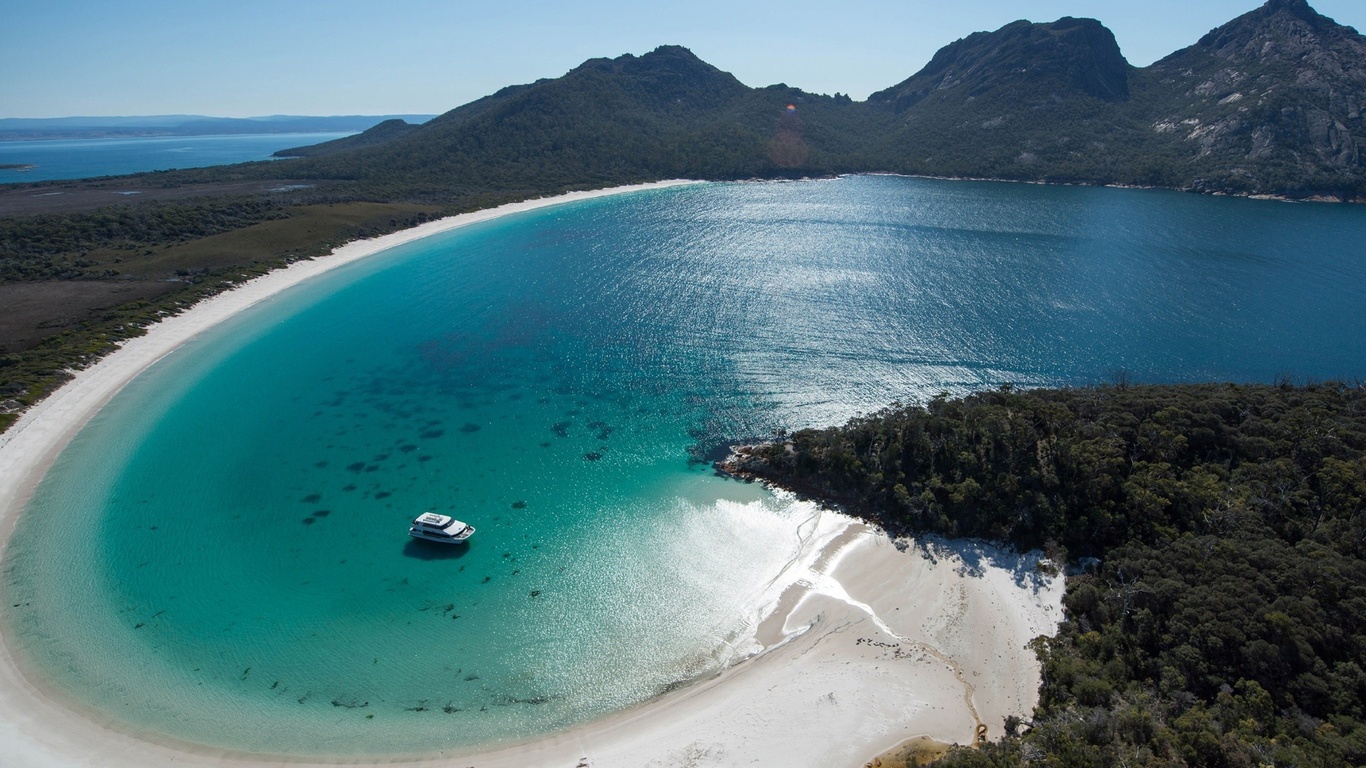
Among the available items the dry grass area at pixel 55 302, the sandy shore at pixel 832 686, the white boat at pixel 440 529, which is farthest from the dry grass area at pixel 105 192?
the white boat at pixel 440 529

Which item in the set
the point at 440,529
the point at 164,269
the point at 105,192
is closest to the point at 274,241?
the point at 164,269

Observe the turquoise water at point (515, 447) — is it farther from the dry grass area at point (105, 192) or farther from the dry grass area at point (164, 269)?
the dry grass area at point (105, 192)

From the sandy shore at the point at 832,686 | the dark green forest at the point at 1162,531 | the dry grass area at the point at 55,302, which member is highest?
the dry grass area at the point at 55,302

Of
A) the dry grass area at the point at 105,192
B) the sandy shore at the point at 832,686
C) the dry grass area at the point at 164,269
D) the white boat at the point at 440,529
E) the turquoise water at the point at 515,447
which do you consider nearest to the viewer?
the sandy shore at the point at 832,686

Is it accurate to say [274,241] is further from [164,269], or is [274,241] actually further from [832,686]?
[832,686]

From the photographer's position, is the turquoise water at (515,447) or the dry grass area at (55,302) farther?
the dry grass area at (55,302)

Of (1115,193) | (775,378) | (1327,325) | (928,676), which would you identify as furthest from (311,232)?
(1115,193)
